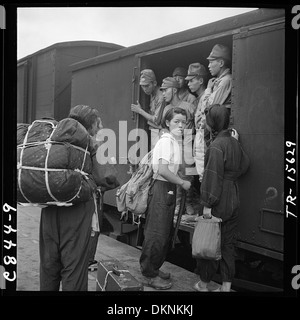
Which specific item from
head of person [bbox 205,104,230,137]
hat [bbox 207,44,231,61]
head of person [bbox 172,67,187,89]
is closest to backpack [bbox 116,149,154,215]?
head of person [bbox 205,104,230,137]

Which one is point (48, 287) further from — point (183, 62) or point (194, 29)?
point (183, 62)

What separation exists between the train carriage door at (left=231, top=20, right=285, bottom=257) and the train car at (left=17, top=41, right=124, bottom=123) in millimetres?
3782

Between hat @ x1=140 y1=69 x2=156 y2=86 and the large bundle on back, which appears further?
hat @ x1=140 y1=69 x2=156 y2=86

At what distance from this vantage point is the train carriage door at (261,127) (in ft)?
9.52

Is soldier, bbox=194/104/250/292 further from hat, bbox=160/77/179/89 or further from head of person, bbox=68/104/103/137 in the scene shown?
hat, bbox=160/77/179/89

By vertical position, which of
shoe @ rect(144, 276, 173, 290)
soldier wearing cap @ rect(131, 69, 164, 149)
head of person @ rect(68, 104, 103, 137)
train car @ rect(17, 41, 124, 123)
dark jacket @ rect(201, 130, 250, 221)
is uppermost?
train car @ rect(17, 41, 124, 123)

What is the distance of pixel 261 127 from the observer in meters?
3.06

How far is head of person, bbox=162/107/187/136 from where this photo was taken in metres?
3.46

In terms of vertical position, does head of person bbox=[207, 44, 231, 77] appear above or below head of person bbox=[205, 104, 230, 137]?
above

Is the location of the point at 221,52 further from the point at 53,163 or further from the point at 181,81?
the point at 53,163

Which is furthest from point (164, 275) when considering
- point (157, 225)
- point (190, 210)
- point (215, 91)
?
point (215, 91)
